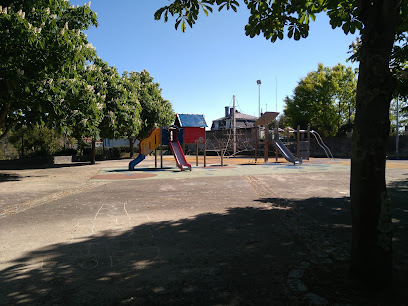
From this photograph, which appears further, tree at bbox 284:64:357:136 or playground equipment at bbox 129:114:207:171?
tree at bbox 284:64:357:136

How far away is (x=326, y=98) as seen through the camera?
4316 centimetres

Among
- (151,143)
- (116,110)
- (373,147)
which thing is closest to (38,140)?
(116,110)

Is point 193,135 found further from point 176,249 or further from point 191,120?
point 176,249

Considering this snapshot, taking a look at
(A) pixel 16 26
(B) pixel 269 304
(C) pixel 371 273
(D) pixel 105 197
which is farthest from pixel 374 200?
(A) pixel 16 26

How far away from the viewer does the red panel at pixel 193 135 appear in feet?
74.5

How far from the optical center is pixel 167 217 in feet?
21.4

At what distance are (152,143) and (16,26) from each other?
36.4 ft

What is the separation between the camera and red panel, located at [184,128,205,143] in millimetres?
22706

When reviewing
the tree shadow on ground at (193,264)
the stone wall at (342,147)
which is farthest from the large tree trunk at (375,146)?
the stone wall at (342,147)

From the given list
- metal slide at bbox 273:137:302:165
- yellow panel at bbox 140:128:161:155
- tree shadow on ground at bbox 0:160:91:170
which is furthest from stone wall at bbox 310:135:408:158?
tree shadow on ground at bbox 0:160:91:170

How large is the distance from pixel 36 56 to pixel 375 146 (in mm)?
12536

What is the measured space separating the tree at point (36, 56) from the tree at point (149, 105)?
21.0 meters

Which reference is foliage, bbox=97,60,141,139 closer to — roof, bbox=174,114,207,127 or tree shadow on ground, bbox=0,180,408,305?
roof, bbox=174,114,207,127

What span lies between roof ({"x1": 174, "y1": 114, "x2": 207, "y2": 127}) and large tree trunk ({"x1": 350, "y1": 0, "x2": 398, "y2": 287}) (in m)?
20.0
